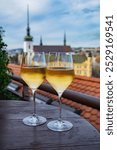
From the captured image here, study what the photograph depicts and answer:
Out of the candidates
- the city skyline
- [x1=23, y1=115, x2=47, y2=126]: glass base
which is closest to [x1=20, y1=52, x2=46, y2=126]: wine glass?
[x1=23, y1=115, x2=47, y2=126]: glass base

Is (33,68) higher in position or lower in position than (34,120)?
higher

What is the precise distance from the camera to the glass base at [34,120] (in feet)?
3.01

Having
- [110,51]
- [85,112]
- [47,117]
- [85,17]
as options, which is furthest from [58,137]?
[85,17]

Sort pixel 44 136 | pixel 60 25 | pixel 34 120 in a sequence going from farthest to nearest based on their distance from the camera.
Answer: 1. pixel 60 25
2. pixel 34 120
3. pixel 44 136

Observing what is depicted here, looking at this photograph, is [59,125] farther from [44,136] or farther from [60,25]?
[60,25]

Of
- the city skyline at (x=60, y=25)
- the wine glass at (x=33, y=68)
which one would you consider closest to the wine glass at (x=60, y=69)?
the wine glass at (x=33, y=68)

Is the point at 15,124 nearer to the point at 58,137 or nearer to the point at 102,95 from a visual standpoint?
the point at 58,137

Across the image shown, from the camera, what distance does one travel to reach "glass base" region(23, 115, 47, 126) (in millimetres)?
918

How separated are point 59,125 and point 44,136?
89mm

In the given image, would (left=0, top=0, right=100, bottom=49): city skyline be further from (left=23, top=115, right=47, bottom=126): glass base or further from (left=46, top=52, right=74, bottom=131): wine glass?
(left=46, top=52, right=74, bottom=131): wine glass

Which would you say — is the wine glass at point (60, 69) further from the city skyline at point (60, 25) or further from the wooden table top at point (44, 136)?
the city skyline at point (60, 25)

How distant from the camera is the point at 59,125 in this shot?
2.91 feet

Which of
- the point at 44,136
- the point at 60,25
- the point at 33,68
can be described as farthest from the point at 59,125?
the point at 60,25

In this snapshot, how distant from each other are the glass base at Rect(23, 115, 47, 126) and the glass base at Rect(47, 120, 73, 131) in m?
0.04
